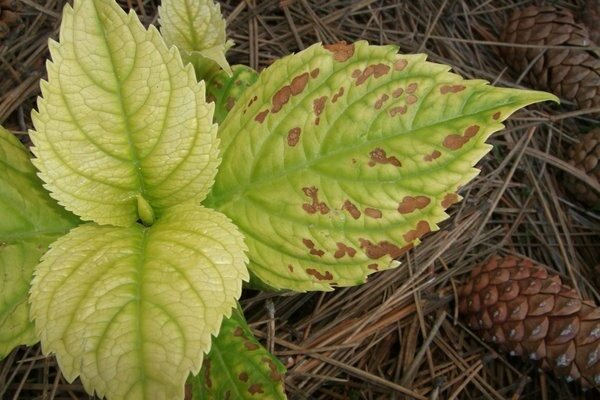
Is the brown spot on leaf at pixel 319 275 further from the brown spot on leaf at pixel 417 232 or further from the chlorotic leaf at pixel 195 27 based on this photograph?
the chlorotic leaf at pixel 195 27

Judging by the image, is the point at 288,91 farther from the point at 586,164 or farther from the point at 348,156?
the point at 586,164

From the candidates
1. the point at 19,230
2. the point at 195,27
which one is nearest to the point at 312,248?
the point at 19,230

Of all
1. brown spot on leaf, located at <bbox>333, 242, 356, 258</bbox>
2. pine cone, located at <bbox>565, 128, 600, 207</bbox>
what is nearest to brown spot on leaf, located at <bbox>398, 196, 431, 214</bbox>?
brown spot on leaf, located at <bbox>333, 242, 356, 258</bbox>

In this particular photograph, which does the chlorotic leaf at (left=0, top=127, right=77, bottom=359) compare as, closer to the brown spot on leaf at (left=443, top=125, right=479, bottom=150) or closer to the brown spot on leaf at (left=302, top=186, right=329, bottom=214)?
the brown spot on leaf at (left=302, top=186, right=329, bottom=214)

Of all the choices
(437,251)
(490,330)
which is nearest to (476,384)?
(490,330)

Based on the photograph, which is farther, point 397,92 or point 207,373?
point 207,373

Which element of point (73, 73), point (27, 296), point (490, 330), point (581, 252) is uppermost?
point (73, 73)

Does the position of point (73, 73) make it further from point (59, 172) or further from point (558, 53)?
point (558, 53)
